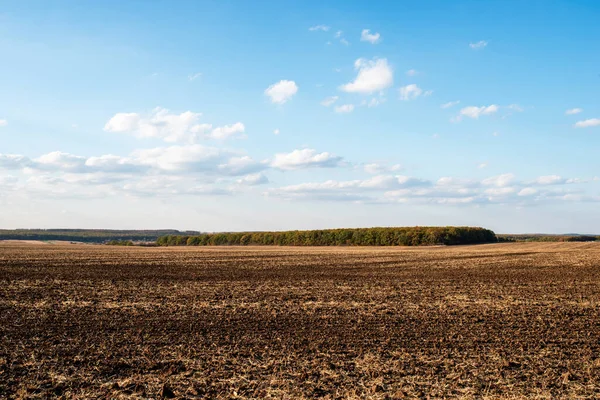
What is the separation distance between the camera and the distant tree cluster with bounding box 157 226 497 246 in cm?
9125

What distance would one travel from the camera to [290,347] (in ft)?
37.5

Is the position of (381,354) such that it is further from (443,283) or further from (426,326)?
(443,283)

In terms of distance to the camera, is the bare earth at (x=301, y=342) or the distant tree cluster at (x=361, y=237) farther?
the distant tree cluster at (x=361, y=237)

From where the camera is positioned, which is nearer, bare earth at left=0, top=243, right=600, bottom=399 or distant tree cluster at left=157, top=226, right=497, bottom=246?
bare earth at left=0, top=243, right=600, bottom=399

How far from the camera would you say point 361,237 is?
10100 cm

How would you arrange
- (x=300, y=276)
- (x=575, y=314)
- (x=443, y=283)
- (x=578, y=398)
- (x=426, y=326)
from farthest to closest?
(x=300, y=276), (x=443, y=283), (x=575, y=314), (x=426, y=326), (x=578, y=398)

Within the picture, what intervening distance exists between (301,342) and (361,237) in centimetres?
8998

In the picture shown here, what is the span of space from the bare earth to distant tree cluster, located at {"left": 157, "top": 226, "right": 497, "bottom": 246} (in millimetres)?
70021

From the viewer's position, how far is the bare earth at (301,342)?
869 cm

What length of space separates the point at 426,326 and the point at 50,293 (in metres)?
15.4

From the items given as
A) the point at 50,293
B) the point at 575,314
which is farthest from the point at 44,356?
the point at 575,314

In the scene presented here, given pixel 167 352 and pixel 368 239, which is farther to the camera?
pixel 368 239

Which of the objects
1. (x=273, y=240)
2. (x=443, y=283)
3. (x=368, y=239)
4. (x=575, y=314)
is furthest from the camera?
(x=273, y=240)

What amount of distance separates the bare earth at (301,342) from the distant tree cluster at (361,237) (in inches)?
2757
